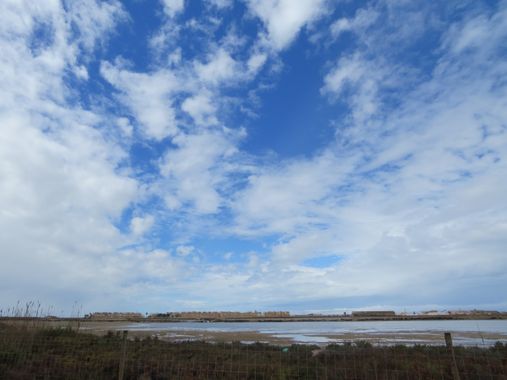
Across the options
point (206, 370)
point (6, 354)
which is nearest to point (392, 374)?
point (206, 370)

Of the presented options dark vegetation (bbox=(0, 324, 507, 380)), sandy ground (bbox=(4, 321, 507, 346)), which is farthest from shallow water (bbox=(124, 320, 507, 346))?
dark vegetation (bbox=(0, 324, 507, 380))

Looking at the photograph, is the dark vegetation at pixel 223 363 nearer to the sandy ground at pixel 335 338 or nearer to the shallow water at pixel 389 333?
the shallow water at pixel 389 333

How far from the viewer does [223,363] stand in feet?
33.0

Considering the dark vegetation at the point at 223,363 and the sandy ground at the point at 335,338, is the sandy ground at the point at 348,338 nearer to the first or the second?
the sandy ground at the point at 335,338

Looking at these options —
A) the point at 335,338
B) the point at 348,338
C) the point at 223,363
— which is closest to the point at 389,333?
the point at 348,338

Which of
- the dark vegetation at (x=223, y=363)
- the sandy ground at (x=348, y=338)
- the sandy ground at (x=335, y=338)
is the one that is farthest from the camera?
the sandy ground at (x=348, y=338)

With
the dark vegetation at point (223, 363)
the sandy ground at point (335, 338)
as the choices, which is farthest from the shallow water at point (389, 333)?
the dark vegetation at point (223, 363)

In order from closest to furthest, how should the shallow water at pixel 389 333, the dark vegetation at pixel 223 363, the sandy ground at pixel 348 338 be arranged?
1. the dark vegetation at pixel 223 363
2. the sandy ground at pixel 348 338
3. the shallow water at pixel 389 333

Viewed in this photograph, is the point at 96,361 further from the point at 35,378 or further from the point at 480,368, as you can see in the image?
the point at 480,368

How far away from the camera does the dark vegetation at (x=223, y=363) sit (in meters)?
9.30

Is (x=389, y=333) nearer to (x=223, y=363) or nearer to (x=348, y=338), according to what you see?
(x=348, y=338)

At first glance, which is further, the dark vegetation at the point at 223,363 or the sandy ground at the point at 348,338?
the sandy ground at the point at 348,338

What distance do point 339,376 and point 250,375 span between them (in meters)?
2.46

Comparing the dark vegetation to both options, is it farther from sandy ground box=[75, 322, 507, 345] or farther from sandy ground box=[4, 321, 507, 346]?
sandy ground box=[75, 322, 507, 345]
